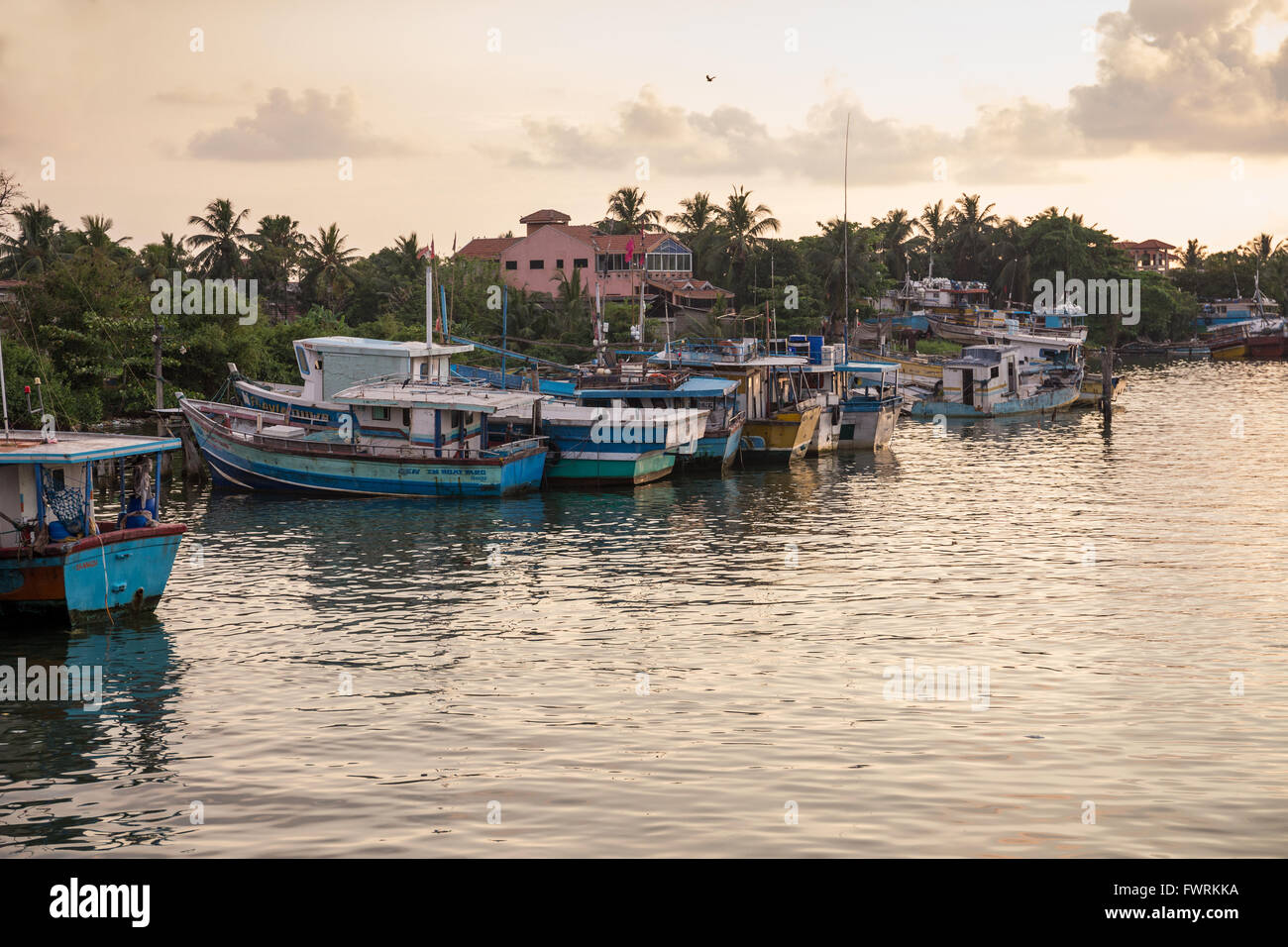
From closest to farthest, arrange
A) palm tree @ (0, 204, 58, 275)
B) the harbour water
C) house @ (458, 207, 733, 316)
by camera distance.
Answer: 1. the harbour water
2. palm tree @ (0, 204, 58, 275)
3. house @ (458, 207, 733, 316)

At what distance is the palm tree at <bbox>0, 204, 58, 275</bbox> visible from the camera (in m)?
68.8

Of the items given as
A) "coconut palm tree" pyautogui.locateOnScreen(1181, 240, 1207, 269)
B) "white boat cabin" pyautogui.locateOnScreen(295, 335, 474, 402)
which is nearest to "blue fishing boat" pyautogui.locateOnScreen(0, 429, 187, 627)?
"white boat cabin" pyautogui.locateOnScreen(295, 335, 474, 402)

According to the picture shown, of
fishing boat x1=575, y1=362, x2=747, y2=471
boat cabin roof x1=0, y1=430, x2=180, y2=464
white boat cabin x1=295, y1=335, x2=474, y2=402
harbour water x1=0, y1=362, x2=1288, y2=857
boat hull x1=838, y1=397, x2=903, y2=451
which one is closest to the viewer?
harbour water x1=0, y1=362, x2=1288, y2=857

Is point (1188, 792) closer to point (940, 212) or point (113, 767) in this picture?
point (113, 767)

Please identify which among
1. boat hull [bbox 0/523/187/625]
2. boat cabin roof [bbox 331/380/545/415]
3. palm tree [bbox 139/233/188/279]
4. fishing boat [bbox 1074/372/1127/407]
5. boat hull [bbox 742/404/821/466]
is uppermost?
palm tree [bbox 139/233/188/279]

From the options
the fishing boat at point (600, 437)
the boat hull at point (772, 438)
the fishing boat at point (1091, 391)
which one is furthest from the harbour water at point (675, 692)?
the fishing boat at point (1091, 391)

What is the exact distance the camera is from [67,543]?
23.3 metres

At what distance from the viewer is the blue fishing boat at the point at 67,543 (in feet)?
76.7

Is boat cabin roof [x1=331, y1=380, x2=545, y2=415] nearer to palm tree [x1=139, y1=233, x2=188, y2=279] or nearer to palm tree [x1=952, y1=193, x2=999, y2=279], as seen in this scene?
palm tree [x1=139, y1=233, x2=188, y2=279]

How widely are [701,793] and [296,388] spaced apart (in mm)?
37156

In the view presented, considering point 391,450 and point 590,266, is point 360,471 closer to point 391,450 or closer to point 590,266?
point 391,450

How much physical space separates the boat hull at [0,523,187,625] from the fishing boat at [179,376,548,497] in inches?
634
